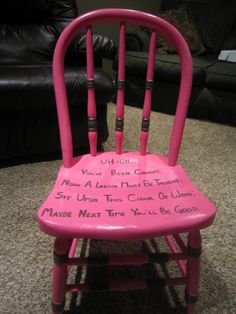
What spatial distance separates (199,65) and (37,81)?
1251 mm

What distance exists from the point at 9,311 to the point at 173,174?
55 centimetres

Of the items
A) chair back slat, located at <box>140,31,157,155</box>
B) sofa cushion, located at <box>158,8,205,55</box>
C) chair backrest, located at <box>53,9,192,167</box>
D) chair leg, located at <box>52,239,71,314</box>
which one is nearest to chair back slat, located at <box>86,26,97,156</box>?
chair backrest, located at <box>53,9,192,167</box>

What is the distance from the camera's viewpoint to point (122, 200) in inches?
25.9

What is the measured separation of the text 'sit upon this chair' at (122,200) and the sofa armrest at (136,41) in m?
1.56

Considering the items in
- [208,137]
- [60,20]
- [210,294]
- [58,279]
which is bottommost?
[208,137]

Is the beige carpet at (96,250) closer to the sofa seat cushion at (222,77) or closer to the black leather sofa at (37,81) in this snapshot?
the black leather sofa at (37,81)

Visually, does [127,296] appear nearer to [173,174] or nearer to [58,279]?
[58,279]

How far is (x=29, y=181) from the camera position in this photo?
1332mm

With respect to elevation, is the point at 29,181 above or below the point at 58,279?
below

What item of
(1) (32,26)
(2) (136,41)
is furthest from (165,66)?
(1) (32,26)

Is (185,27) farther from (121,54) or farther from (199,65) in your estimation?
(121,54)

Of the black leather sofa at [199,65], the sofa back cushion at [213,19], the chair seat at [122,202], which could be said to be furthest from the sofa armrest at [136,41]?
the chair seat at [122,202]

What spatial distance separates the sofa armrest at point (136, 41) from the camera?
2260 millimetres

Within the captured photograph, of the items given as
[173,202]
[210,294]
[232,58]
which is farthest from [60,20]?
[210,294]
